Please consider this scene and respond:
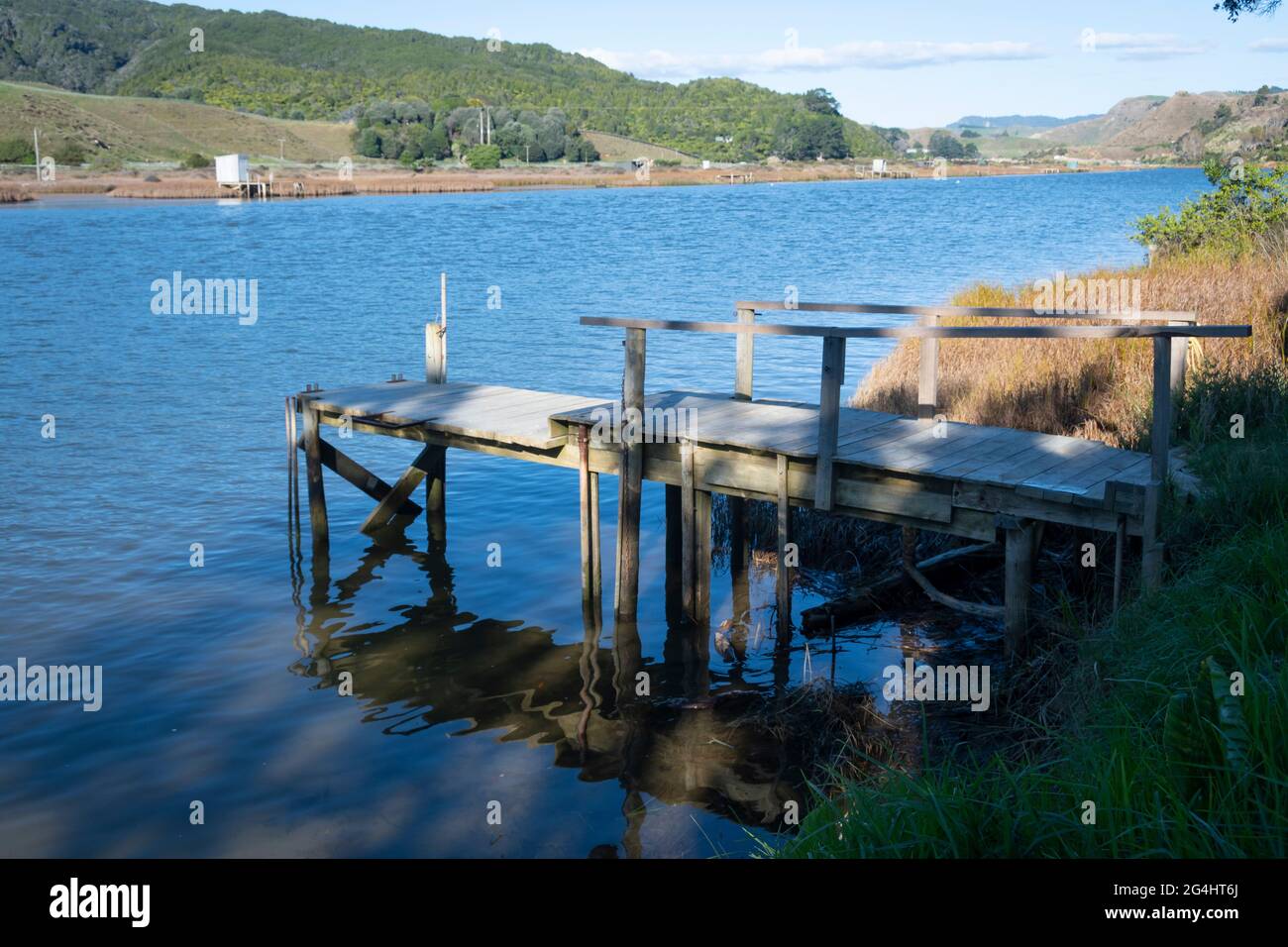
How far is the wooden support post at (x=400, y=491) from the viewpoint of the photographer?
1435 cm

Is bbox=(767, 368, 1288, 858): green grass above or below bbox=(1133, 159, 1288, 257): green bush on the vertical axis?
below

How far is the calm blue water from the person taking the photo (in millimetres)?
7977

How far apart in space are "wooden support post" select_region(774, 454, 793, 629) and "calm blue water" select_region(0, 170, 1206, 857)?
0.40m

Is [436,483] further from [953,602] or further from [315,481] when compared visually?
[953,602]

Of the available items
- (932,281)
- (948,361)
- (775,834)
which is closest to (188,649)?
(775,834)

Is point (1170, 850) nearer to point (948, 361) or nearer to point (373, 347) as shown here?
point (948, 361)

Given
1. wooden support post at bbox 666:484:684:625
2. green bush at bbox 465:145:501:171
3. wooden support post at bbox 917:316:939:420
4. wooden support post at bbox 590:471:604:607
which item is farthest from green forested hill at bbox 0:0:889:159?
wooden support post at bbox 917:316:939:420

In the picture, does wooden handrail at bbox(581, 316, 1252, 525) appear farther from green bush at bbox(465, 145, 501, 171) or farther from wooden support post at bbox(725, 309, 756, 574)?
green bush at bbox(465, 145, 501, 171)

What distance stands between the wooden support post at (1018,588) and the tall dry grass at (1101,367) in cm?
270

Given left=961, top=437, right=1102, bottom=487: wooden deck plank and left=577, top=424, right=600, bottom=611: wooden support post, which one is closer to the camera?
left=961, top=437, right=1102, bottom=487: wooden deck plank

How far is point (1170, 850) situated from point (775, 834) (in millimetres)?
3436

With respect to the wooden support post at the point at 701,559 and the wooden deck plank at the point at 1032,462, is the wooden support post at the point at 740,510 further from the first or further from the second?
the wooden deck plank at the point at 1032,462

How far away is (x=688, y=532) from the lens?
10539mm

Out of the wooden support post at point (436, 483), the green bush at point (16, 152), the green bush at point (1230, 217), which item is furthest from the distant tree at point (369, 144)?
the wooden support post at point (436, 483)
